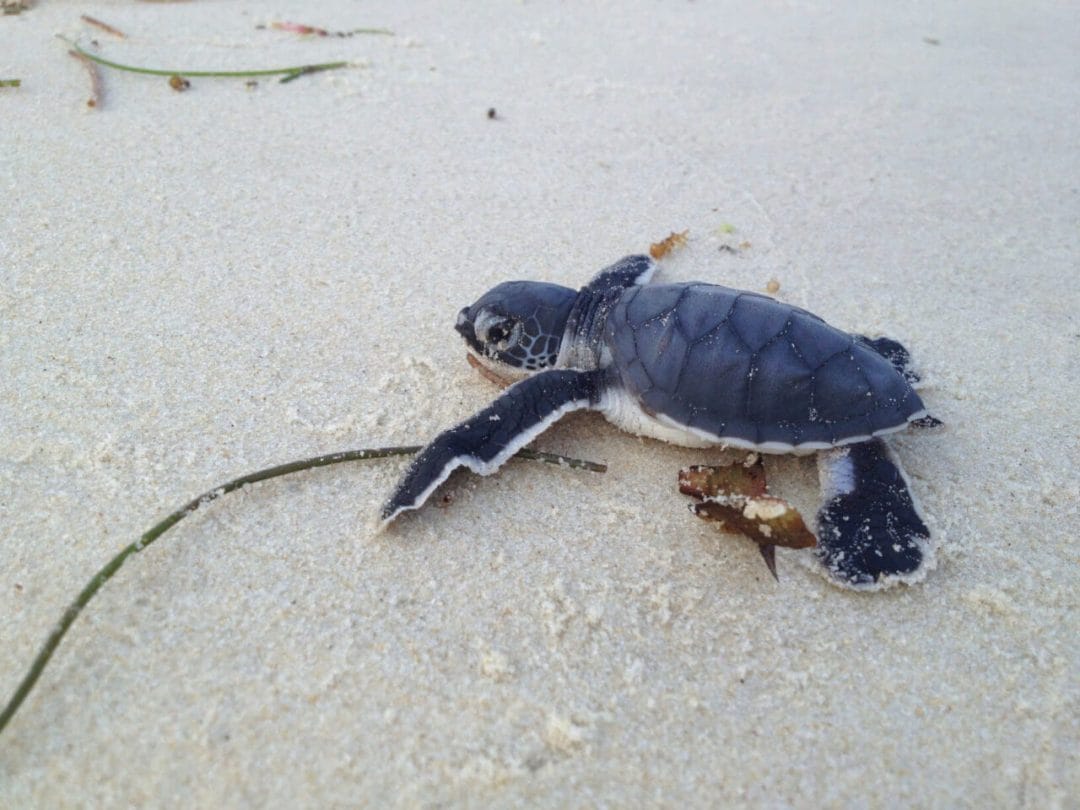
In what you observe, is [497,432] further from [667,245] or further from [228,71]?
[228,71]

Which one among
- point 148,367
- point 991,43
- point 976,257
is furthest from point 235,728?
point 991,43

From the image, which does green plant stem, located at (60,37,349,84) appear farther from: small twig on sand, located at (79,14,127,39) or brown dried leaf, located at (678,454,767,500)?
brown dried leaf, located at (678,454,767,500)

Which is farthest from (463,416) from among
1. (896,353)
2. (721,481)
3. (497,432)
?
(896,353)

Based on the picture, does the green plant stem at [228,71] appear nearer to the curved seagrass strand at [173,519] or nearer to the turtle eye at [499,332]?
the turtle eye at [499,332]

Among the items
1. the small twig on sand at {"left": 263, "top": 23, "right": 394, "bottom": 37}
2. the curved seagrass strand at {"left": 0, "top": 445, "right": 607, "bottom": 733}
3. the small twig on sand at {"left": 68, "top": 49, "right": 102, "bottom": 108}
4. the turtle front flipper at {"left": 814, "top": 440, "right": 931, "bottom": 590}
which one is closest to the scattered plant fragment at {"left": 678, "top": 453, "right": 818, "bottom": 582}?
the turtle front flipper at {"left": 814, "top": 440, "right": 931, "bottom": 590}

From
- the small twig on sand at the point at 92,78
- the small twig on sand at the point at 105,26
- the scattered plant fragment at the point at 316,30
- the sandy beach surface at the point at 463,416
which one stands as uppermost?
the scattered plant fragment at the point at 316,30

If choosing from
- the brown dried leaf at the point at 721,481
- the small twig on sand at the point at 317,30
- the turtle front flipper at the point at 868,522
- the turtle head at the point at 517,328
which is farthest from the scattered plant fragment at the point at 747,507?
the small twig on sand at the point at 317,30

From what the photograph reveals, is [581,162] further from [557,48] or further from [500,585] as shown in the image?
[500,585]
